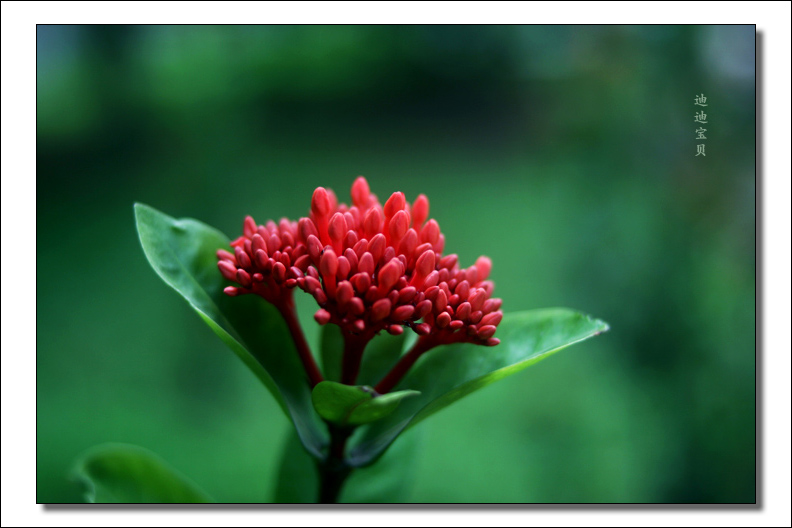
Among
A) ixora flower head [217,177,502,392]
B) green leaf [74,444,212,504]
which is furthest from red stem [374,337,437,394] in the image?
green leaf [74,444,212,504]

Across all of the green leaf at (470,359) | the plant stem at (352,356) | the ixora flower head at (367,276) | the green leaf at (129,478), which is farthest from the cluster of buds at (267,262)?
the green leaf at (129,478)

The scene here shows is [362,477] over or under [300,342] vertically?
under

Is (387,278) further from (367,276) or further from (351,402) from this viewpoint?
(351,402)

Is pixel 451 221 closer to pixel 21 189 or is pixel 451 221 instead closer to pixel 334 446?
pixel 21 189

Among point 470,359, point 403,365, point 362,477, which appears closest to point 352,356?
point 403,365

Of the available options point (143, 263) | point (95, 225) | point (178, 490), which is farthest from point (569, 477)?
point (95, 225)

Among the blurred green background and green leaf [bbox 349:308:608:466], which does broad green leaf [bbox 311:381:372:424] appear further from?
the blurred green background
